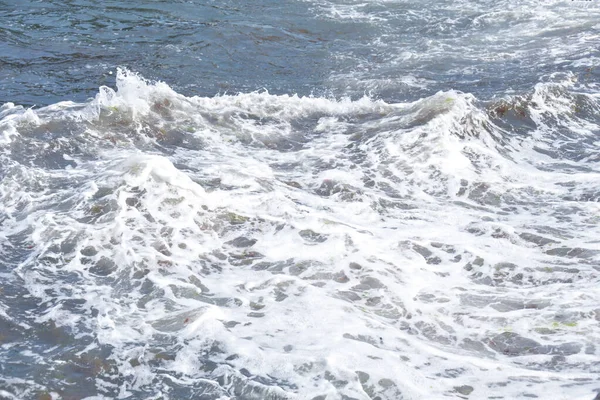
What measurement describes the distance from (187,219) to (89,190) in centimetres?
106

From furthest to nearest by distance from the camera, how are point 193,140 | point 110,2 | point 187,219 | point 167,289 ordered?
point 110,2 → point 193,140 → point 187,219 → point 167,289

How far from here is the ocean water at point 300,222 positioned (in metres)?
4.88

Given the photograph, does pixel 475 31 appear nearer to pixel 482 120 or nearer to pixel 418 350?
pixel 482 120

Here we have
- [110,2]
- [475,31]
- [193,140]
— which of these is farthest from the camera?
[110,2]

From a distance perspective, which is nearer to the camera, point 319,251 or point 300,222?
point 319,251

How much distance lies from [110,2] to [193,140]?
7626 mm

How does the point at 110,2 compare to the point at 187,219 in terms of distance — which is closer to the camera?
the point at 187,219

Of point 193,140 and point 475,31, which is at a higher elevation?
point 475,31

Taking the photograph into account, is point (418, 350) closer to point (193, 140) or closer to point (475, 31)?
point (193, 140)

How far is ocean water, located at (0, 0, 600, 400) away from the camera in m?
Result: 4.88

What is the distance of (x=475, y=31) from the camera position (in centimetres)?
1386

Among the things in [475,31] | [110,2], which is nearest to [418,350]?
[475,31]

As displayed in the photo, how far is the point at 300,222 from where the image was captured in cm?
690

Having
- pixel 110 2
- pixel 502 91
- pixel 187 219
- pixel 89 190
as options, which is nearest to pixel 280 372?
pixel 187 219
